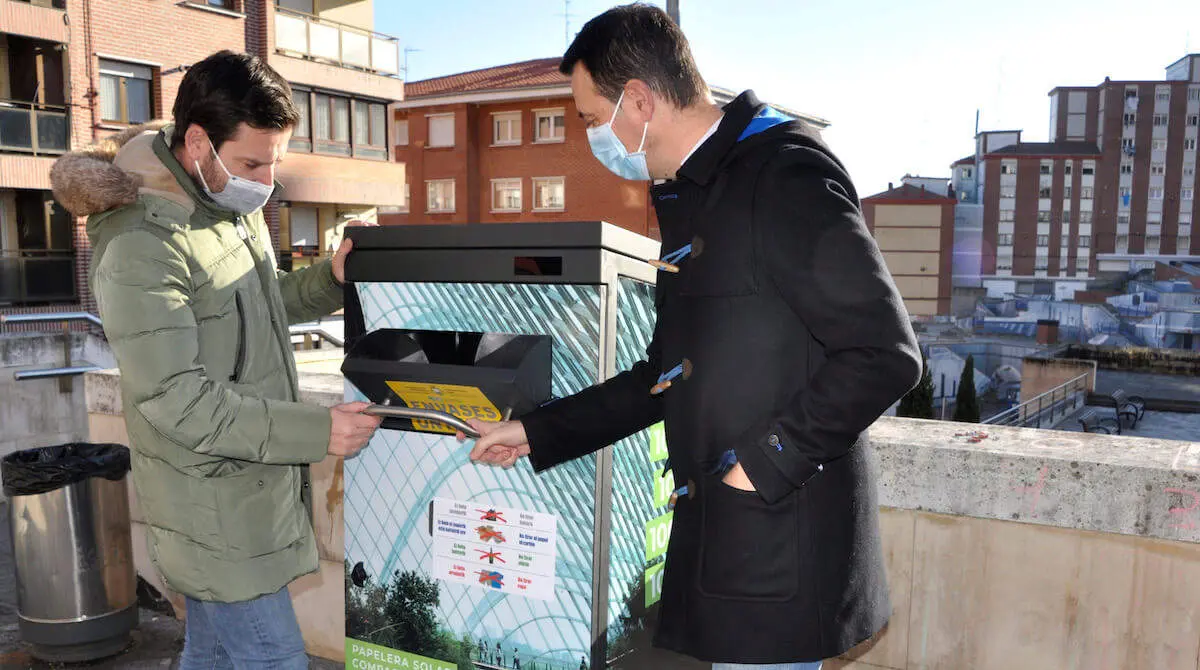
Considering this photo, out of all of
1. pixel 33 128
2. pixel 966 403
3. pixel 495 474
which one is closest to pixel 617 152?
pixel 495 474

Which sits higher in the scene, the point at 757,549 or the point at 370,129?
the point at 370,129

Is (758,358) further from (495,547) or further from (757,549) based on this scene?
(495,547)

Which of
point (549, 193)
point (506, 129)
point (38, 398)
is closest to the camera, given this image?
point (38, 398)

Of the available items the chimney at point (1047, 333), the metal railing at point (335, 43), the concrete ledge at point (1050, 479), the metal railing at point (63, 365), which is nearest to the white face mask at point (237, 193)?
the concrete ledge at point (1050, 479)

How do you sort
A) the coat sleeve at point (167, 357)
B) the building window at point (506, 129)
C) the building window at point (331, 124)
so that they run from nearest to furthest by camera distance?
the coat sleeve at point (167, 357), the building window at point (331, 124), the building window at point (506, 129)

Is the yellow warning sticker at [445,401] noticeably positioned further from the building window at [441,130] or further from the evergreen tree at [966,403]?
the evergreen tree at [966,403]

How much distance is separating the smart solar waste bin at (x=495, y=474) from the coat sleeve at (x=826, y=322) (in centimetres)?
59

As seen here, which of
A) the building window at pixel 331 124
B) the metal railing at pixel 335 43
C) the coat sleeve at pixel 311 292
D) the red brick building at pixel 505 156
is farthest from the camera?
the red brick building at pixel 505 156

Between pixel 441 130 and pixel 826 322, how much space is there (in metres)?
33.6

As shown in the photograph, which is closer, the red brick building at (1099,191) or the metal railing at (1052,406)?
the metal railing at (1052,406)

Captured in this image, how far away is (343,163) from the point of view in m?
23.2

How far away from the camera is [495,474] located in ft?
6.89

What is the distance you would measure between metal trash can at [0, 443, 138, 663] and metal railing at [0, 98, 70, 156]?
51.3ft

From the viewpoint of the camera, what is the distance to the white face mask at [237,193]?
2047 millimetres
